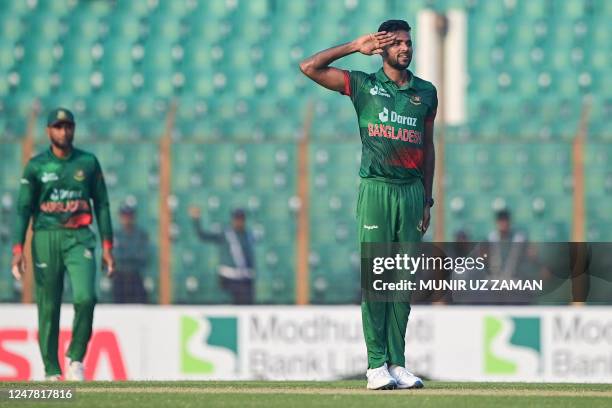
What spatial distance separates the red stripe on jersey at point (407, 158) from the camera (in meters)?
6.37

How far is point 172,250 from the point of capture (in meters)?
10.7

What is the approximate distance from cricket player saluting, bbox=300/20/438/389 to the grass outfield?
214 millimetres

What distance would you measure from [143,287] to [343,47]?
16.0 ft

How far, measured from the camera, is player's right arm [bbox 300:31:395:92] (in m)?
6.03

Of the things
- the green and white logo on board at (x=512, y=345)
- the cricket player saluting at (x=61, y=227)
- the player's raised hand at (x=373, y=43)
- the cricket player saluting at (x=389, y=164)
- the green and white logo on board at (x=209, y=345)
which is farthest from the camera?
the green and white logo on board at (x=209, y=345)

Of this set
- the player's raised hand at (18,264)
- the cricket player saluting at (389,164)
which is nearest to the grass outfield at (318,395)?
the cricket player saluting at (389,164)

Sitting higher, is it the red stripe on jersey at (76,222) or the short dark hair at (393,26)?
the short dark hair at (393,26)

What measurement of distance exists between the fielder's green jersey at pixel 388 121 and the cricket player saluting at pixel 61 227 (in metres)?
2.78

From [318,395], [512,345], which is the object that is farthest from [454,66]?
[318,395]

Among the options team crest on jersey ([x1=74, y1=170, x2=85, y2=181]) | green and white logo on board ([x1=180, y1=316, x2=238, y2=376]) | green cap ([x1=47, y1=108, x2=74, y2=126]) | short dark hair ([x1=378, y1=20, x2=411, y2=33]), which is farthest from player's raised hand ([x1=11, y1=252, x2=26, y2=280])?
short dark hair ([x1=378, y1=20, x2=411, y2=33])

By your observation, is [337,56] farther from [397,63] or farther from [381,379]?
[381,379]

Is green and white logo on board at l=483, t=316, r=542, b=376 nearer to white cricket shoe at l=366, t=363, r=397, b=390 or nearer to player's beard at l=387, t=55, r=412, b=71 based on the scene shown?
white cricket shoe at l=366, t=363, r=397, b=390

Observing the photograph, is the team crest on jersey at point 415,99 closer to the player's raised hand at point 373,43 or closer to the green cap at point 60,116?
the player's raised hand at point 373,43

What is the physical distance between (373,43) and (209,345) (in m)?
3.96
